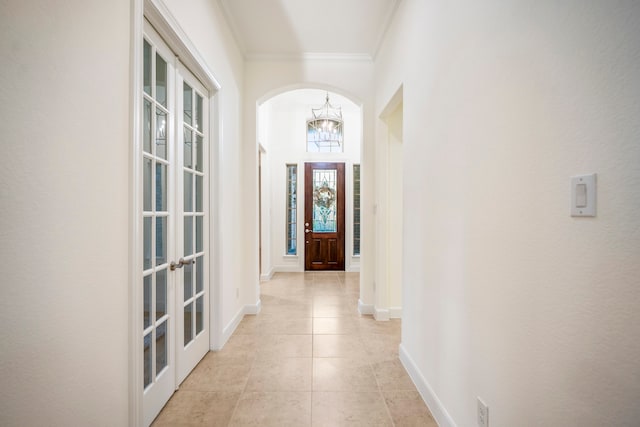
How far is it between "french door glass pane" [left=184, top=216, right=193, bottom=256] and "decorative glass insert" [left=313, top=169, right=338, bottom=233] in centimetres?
419

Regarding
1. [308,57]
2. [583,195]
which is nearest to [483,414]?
[583,195]

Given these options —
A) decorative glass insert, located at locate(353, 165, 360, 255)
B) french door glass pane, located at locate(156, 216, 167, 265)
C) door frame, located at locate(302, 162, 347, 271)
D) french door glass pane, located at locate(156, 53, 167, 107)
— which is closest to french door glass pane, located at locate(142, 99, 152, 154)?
french door glass pane, located at locate(156, 53, 167, 107)

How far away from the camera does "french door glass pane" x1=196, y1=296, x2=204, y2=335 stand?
8.00 feet

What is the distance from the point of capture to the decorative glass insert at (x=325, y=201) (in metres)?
6.38

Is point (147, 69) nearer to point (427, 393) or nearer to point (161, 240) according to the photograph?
point (161, 240)

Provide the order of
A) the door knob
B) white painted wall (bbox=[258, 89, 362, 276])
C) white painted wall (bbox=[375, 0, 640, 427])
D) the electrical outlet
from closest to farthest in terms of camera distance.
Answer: white painted wall (bbox=[375, 0, 640, 427]) < the electrical outlet < the door knob < white painted wall (bbox=[258, 89, 362, 276])

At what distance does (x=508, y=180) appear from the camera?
3.78 feet

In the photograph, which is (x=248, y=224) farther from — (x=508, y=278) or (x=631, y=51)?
(x=631, y=51)

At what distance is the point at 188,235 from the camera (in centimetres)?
227

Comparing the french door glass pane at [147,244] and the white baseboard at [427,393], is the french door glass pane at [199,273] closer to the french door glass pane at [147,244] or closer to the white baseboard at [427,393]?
the french door glass pane at [147,244]

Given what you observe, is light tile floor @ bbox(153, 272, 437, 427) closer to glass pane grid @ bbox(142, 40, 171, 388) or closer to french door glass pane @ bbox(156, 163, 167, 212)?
glass pane grid @ bbox(142, 40, 171, 388)

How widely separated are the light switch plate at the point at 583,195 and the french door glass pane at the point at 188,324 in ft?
7.57

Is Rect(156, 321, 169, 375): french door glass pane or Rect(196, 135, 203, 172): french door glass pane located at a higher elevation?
Rect(196, 135, 203, 172): french door glass pane

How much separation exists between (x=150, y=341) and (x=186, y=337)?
21.5 inches
